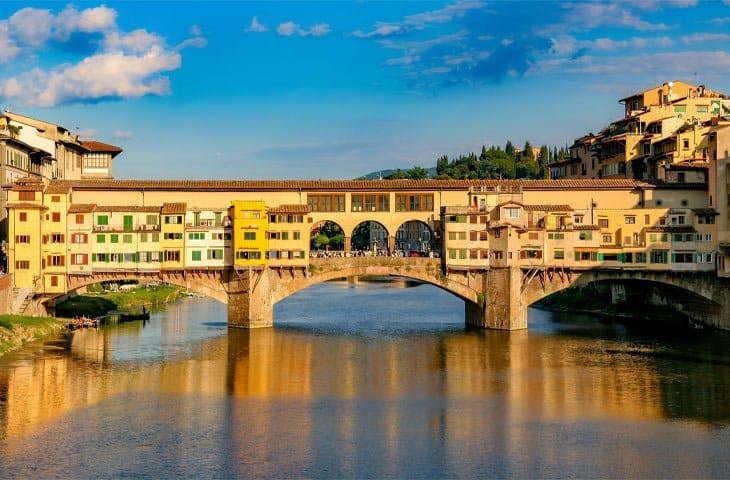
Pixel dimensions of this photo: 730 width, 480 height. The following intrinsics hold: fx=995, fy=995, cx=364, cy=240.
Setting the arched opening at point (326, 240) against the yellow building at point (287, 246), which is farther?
the arched opening at point (326, 240)

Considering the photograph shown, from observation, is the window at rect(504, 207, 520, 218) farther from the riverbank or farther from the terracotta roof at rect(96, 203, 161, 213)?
the riverbank

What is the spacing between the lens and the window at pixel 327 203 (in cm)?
7650

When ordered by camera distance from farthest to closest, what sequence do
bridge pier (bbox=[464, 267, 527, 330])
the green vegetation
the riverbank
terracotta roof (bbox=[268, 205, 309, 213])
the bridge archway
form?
the green vegetation
terracotta roof (bbox=[268, 205, 309, 213])
the bridge archway
bridge pier (bbox=[464, 267, 527, 330])
the riverbank

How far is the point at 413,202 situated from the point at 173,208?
716 inches

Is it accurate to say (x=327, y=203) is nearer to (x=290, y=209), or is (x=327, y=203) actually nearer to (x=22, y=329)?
(x=290, y=209)

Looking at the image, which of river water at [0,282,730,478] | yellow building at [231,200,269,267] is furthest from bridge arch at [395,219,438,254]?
river water at [0,282,730,478]

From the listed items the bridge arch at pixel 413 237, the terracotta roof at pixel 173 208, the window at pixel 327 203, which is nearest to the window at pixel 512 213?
the window at pixel 327 203

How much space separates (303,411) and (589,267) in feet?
114

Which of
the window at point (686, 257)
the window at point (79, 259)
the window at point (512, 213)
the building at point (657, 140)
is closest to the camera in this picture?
the window at point (79, 259)

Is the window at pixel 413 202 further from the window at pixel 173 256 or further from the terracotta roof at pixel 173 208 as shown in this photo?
the window at pixel 173 256

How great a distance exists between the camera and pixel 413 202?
7669 cm

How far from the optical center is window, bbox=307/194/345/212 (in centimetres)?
7650

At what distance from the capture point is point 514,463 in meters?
36.2

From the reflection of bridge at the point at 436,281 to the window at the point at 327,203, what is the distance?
16.0ft
